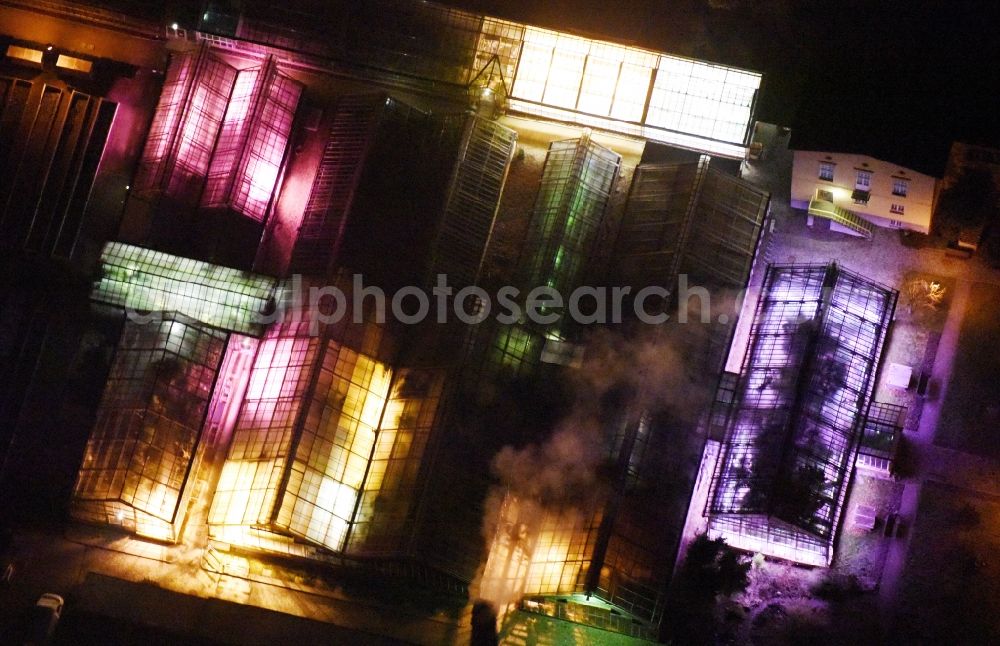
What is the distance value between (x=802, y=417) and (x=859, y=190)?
609cm

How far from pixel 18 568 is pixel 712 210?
1764 centimetres

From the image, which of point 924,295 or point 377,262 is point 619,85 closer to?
point 377,262

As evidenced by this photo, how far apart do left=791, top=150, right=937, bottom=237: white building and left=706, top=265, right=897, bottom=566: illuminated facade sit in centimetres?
207

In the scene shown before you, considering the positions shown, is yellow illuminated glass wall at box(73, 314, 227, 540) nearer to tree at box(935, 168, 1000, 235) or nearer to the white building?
the white building

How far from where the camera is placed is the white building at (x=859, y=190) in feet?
86.5

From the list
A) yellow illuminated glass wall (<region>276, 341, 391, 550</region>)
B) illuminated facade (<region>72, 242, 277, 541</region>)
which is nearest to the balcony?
yellow illuminated glass wall (<region>276, 341, 391, 550</region>)

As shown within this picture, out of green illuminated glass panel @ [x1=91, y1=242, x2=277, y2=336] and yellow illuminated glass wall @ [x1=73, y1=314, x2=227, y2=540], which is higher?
green illuminated glass panel @ [x1=91, y1=242, x2=277, y2=336]

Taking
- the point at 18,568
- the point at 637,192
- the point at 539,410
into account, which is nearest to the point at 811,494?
the point at 539,410

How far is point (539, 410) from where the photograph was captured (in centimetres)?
2517

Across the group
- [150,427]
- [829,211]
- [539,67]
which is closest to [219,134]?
[150,427]

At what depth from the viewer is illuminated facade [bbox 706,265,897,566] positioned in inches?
942

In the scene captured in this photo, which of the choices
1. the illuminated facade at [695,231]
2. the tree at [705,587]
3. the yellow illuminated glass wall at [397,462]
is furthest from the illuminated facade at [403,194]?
the tree at [705,587]

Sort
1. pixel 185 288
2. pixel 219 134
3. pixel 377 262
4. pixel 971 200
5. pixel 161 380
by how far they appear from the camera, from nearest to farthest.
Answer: pixel 377 262 → pixel 161 380 → pixel 185 288 → pixel 971 200 → pixel 219 134

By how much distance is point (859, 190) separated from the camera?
26531mm
